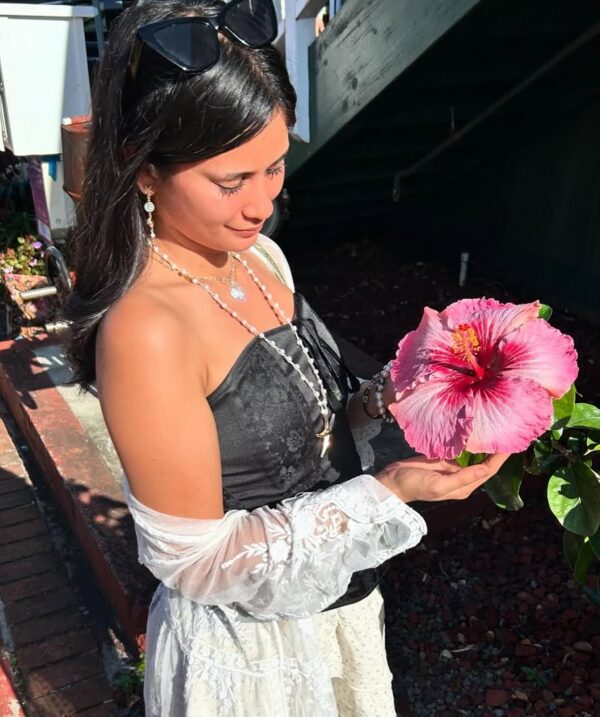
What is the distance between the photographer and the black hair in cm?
118

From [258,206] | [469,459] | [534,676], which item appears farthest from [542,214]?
[258,206]

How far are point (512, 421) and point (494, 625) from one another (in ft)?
5.59

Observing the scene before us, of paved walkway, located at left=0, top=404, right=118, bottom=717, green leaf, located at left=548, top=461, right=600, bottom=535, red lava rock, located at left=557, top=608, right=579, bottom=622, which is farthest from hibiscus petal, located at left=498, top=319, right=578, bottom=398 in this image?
paved walkway, located at left=0, top=404, right=118, bottom=717

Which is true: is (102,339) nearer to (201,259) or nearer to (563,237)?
(201,259)

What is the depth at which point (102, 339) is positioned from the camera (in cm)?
123

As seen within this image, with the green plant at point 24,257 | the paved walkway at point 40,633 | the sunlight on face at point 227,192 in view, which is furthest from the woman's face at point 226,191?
the green plant at point 24,257

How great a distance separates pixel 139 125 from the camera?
3.96 feet

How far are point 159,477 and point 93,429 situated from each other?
2664 mm

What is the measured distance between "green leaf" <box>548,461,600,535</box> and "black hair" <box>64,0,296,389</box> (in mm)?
927

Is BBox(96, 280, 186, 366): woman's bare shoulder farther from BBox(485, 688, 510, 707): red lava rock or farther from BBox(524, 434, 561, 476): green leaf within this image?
BBox(485, 688, 510, 707): red lava rock

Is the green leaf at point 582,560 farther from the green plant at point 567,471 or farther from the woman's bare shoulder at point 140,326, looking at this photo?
the woman's bare shoulder at point 140,326

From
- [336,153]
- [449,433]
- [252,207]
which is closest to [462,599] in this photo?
[449,433]

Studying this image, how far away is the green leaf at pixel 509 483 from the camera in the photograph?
62.2 inches

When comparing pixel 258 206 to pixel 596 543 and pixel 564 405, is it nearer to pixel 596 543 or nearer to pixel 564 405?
pixel 564 405
